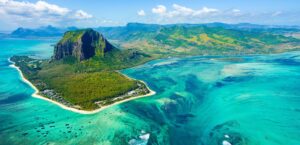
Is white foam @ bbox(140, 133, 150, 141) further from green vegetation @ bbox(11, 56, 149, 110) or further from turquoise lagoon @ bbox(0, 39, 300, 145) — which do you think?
green vegetation @ bbox(11, 56, 149, 110)

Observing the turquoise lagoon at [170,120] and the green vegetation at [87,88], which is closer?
the turquoise lagoon at [170,120]

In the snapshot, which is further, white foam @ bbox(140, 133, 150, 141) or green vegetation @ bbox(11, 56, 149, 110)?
green vegetation @ bbox(11, 56, 149, 110)

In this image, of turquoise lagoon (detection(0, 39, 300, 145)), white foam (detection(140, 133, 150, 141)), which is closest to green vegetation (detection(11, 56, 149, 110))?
turquoise lagoon (detection(0, 39, 300, 145))

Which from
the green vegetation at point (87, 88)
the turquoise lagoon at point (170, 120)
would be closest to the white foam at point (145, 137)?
the turquoise lagoon at point (170, 120)

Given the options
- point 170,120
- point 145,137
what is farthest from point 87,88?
point 145,137

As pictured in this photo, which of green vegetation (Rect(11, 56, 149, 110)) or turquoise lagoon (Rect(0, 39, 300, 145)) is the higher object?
green vegetation (Rect(11, 56, 149, 110))

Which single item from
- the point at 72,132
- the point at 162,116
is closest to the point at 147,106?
the point at 162,116

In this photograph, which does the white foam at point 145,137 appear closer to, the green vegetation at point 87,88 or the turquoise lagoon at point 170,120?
the turquoise lagoon at point 170,120

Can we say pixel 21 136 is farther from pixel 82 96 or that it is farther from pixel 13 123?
pixel 82 96

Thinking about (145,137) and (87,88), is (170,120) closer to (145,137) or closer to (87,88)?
(145,137)

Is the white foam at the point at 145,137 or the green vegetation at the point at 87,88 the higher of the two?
the green vegetation at the point at 87,88

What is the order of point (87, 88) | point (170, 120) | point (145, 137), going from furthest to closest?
point (87, 88) → point (170, 120) → point (145, 137)
